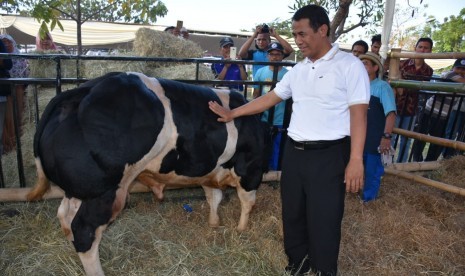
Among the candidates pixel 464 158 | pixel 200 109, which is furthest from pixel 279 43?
pixel 464 158

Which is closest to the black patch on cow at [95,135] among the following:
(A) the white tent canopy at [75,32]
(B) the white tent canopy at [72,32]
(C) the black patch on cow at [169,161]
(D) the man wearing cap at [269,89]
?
(C) the black patch on cow at [169,161]

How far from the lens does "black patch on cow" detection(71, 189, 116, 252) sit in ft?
7.52

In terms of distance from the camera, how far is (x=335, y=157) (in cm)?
235

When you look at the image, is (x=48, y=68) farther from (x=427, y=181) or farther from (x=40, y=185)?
(x=427, y=181)

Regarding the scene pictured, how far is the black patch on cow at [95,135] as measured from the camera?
7.07ft

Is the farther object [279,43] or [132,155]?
[279,43]

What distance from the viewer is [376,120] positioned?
12.8 ft

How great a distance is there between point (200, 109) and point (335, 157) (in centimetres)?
105

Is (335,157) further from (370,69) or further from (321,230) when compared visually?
(370,69)

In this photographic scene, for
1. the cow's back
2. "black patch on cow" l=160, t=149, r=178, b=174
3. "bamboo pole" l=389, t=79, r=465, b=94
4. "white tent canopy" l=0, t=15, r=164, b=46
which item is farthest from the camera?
"white tent canopy" l=0, t=15, r=164, b=46

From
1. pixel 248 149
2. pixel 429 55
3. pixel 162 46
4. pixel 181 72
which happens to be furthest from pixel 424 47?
pixel 248 149

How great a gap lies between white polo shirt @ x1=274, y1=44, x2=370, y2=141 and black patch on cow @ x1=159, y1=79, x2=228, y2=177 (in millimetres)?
Answer: 677

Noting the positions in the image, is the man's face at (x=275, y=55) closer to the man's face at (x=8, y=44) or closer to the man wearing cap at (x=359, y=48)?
the man wearing cap at (x=359, y=48)

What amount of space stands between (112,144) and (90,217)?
0.48 metres
